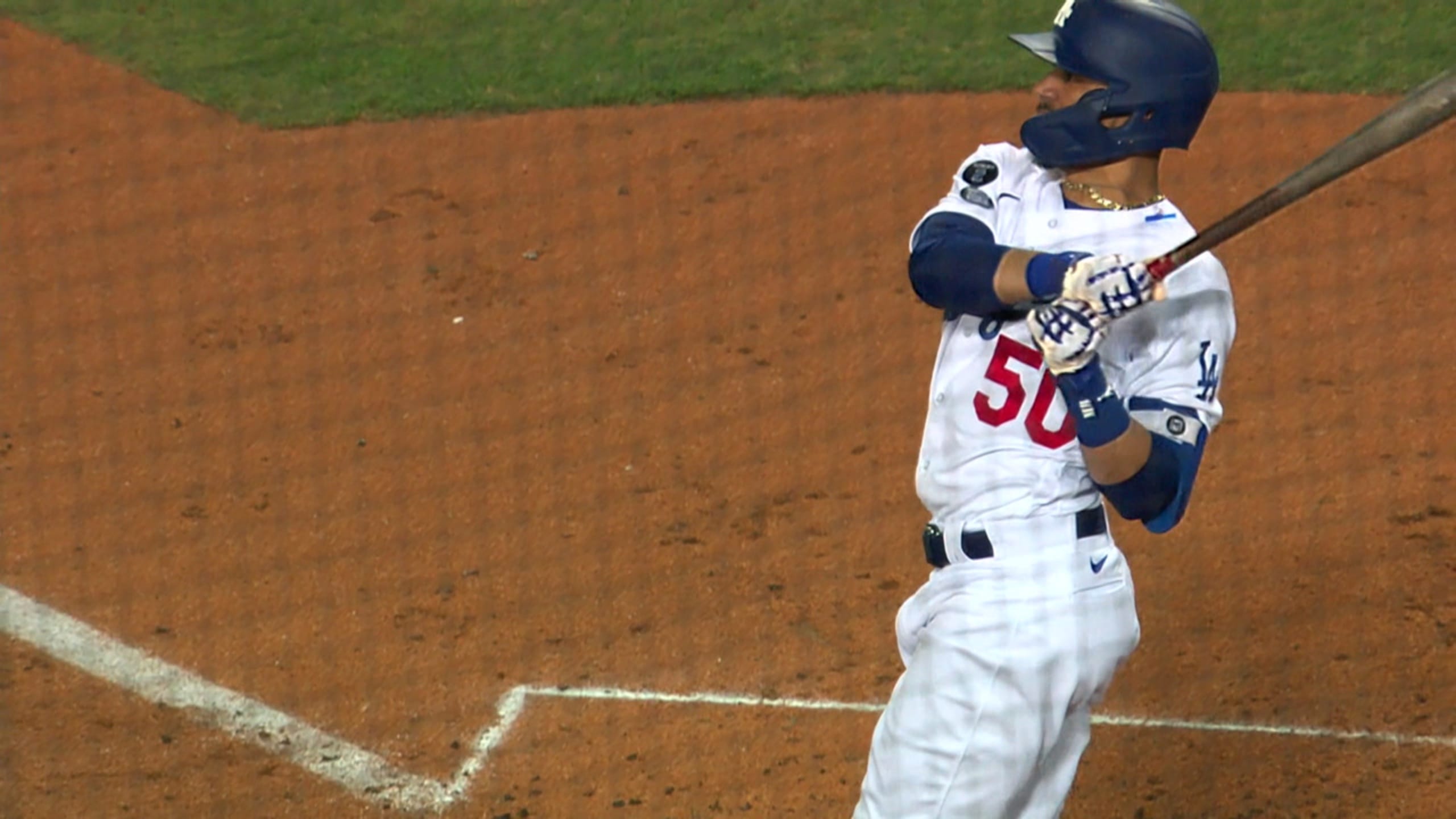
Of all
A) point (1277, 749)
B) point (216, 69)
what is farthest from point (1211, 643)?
point (216, 69)

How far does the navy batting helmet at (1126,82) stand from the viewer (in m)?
2.96

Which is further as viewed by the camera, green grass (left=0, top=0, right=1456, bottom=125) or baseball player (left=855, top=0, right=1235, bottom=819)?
green grass (left=0, top=0, right=1456, bottom=125)

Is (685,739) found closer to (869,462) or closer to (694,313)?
(869,462)

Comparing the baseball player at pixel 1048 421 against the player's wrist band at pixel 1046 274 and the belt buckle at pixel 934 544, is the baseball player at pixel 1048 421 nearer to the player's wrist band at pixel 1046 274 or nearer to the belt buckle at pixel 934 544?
the belt buckle at pixel 934 544

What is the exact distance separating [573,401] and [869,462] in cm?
105

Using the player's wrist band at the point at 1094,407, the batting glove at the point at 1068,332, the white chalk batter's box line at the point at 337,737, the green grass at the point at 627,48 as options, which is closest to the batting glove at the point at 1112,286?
the batting glove at the point at 1068,332

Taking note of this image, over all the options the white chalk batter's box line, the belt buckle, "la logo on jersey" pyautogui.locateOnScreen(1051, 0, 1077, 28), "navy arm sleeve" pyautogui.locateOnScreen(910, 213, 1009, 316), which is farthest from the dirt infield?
Answer: "la logo on jersey" pyautogui.locateOnScreen(1051, 0, 1077, 28)

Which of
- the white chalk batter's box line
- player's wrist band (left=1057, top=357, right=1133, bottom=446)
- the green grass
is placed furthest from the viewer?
the green grass

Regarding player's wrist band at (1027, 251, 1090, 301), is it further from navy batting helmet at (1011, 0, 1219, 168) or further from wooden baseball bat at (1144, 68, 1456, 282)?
navy batting helmet at (1011, 0, 1219, 168)

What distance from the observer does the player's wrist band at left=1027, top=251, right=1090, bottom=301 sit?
2742 millimetres

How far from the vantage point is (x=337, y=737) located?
4.57 metres

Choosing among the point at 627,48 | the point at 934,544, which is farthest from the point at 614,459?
the point at 627,48

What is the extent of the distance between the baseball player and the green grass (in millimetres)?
5258

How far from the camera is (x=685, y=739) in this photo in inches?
177
